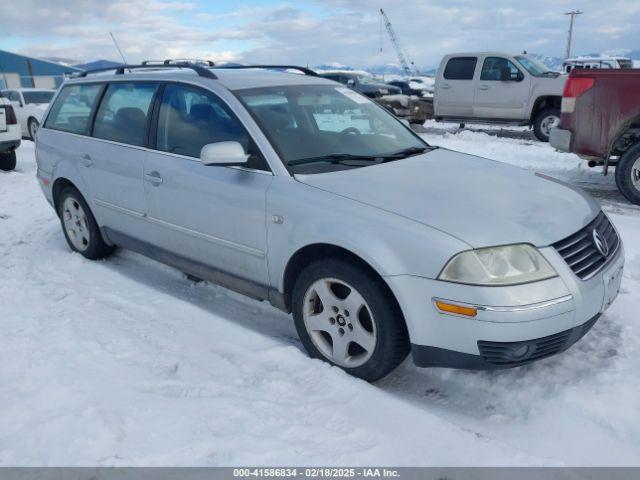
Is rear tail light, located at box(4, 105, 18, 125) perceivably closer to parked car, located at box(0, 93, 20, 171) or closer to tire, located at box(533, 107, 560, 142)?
parked car, located at box(0, 93, 20, 171)

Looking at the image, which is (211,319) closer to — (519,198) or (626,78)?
(519,198)

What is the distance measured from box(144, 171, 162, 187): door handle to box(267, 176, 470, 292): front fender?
3.65ft

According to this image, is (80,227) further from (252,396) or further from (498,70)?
(498,70)

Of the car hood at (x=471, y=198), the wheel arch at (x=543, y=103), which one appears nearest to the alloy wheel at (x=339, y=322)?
the car hood at (x=471, y=198)

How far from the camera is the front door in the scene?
3465 mm

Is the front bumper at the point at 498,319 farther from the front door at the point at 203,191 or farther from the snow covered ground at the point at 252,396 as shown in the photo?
the front door at the point at 203,191

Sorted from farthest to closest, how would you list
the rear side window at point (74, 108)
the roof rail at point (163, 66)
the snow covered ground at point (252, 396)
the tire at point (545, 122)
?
1. the tire at point (545, 122)
2. the rear side window at point (74, 108)
3. the roof rail at point (163, 66)
4. the snow covered ground at point (252, 396)

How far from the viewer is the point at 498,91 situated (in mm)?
13602

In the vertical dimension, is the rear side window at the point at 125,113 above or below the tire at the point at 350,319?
above

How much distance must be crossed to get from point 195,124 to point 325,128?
90cm

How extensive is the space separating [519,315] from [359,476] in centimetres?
102

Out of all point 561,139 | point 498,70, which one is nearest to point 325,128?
point 561,139

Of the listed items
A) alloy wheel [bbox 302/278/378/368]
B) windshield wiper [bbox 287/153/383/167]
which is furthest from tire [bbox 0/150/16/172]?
alloy wheel [bbox 302/278/378/368]

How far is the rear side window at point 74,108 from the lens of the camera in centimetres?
496
